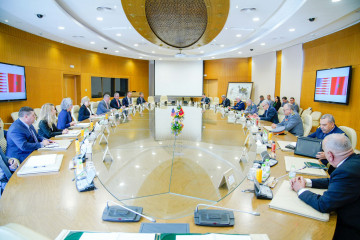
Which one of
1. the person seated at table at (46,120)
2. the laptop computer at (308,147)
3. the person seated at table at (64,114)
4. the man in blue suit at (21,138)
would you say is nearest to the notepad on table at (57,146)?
the man in blue suit at (21,138)

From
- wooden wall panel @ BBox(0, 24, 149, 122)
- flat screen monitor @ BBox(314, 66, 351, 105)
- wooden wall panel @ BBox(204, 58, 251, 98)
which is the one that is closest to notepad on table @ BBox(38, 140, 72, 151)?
wooden wall panel @ BBox(0, 24, 149, 122)

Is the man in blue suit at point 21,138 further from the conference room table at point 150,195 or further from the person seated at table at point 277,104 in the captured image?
the person seated at table at point 277,104

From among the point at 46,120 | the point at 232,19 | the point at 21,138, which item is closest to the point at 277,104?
the point at 232,19

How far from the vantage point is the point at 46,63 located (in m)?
8.82

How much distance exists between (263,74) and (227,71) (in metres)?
2.78

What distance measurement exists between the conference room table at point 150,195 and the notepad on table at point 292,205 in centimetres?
3

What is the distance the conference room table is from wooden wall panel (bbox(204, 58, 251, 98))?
1086 centimetres

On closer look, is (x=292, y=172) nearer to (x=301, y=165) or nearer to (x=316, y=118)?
(x=301, y=165)

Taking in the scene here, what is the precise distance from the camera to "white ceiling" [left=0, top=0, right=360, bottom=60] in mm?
4996

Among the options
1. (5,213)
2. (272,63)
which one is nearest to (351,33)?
(272,63)

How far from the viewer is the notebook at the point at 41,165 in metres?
2.11

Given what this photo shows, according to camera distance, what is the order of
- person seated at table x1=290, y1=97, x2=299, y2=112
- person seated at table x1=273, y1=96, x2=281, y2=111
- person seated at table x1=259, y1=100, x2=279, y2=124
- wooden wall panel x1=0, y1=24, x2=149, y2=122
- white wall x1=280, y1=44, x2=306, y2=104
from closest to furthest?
1. person seated at table x1=259, y1=100, x2=279, y2=124
2. wooden wall panel x1=0, y1=24, x2=149, y2=122
3. person seated at table x1=290, y1=97, x2=299, y2=112
4. white wall x1=280, y1=44, x2=306, y2=104
5. person seated at table x1=273, y1=96, x2=281, y2=111

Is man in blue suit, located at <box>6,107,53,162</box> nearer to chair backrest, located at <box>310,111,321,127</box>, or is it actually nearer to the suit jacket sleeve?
the suit jacket sleeve

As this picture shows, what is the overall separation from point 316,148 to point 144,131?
3592 mm
